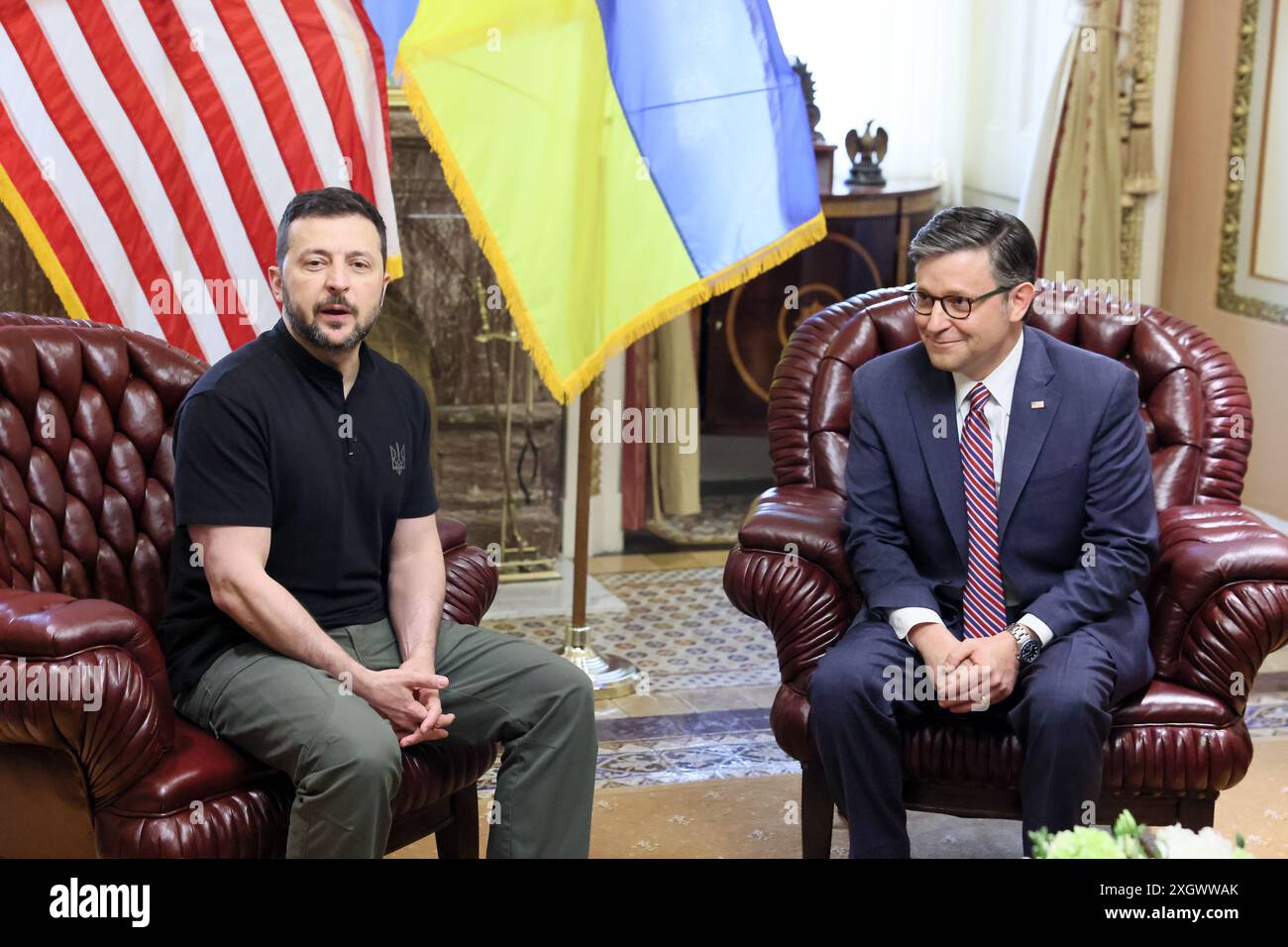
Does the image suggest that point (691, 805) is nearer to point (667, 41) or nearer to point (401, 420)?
point (401, 420)

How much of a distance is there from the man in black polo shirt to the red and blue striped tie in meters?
0.70

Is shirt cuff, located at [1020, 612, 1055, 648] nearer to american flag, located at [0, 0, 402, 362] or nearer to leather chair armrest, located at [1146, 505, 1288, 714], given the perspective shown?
leather chair armrest, located at [1146, 505, 1288, 714]

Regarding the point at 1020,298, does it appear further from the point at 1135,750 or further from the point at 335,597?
the point at 335,597

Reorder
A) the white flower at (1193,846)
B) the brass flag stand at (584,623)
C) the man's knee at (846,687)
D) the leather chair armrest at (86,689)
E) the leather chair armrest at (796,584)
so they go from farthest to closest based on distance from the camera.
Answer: the brass flag stand at (584,623) < the leather chair armrest at (796,584) < the man's knee at (846,687) < the leather chair armrest at (86,689) < the white flower at (1193,846)

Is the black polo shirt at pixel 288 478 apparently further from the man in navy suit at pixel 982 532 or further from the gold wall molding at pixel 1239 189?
the gold wall molding at pixel 1239 189

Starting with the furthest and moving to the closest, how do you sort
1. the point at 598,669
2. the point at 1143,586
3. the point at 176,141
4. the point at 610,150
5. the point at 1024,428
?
the point at 598,669 → the point at 610,150 → the point at 176,141 → the point at 1143,586 → the point at 1024,428

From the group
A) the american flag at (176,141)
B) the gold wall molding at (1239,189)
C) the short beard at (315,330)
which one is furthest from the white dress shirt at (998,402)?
the gold wall molding at (1239,189)

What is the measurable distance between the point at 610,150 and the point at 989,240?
1.22 m

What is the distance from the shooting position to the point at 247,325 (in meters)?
3.82

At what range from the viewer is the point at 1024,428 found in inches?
114

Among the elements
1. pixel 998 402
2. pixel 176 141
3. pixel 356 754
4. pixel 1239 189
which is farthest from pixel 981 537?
pixel 1239 189

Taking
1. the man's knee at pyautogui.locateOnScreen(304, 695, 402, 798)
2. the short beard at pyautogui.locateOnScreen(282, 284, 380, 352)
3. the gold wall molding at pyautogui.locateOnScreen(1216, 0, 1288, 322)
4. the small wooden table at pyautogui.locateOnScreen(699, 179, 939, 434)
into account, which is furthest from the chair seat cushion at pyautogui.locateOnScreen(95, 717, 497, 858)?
the gold wall molding at pyautogui.locateOnScreen(1216, 0, 1288, 322)

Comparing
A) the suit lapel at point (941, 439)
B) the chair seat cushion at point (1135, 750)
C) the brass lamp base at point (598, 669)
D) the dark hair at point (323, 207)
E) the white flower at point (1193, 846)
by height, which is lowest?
the brass lamp base at point (598, 669)

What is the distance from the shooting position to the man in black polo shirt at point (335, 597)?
2.47 meters
